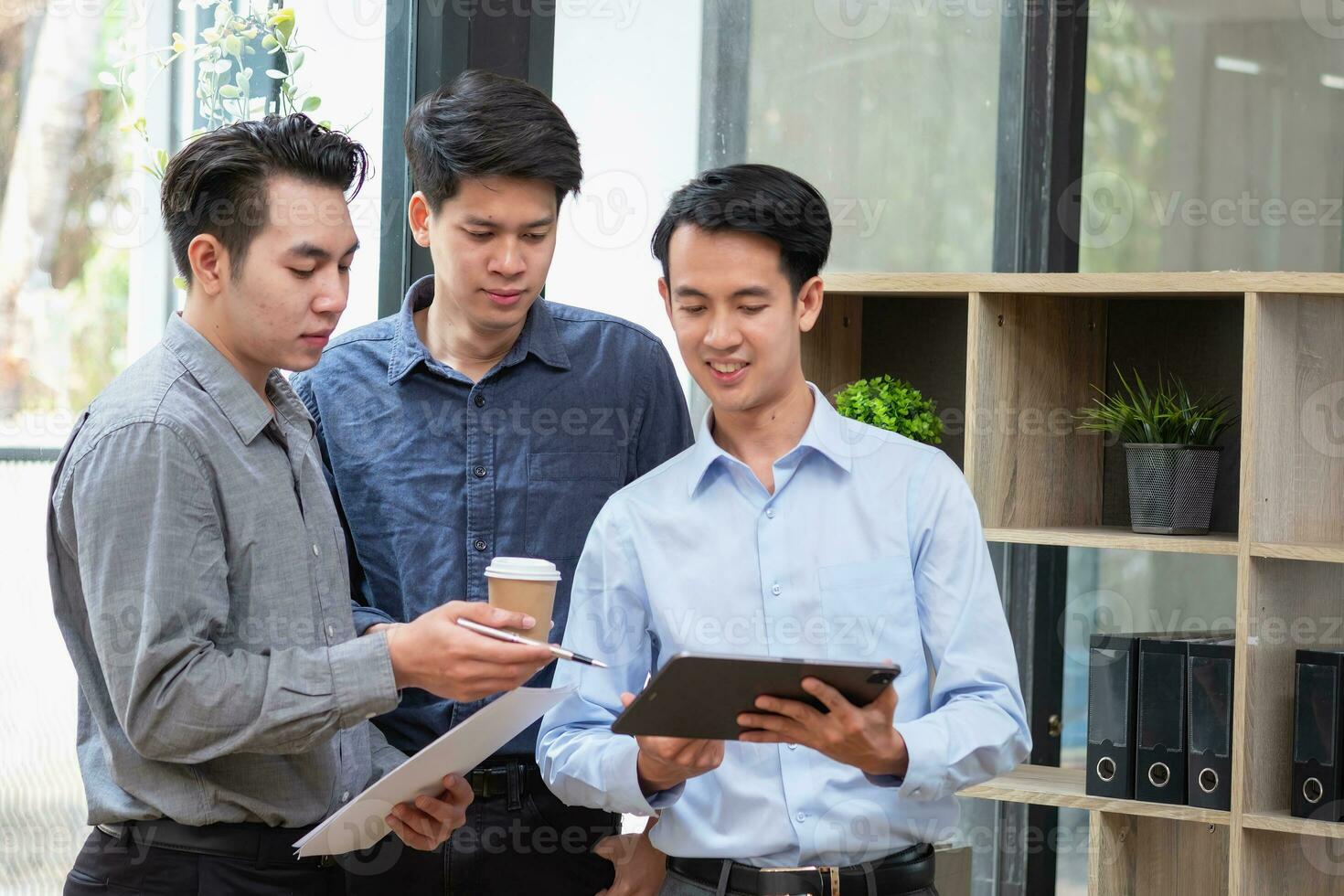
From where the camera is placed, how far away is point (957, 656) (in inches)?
70.9

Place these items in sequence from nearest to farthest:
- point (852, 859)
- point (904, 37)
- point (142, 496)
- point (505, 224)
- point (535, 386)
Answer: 1. point (142, 496)
2. point (852, 859)
3. point (505, 224)
4. point (535, 386)
5. point (904, 37)

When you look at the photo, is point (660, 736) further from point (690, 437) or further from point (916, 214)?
point (916, 214)

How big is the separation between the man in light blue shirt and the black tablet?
14 cm

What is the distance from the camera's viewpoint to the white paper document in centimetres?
162

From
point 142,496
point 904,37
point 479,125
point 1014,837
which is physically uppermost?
point 904,37

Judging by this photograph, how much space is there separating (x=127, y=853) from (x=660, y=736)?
0.62 m

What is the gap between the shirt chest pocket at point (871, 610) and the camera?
186 centimetres

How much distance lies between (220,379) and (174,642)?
32cm

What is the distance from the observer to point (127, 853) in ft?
5.52

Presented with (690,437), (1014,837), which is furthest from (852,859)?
(1014,837)

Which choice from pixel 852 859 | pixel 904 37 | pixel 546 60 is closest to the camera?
pixel 852 859

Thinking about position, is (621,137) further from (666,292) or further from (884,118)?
(666,292)

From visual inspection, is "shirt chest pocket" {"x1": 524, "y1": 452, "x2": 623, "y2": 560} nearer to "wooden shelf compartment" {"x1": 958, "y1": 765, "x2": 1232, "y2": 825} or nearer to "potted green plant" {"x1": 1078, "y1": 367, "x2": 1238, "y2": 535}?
"wooden shelf compartment" {"x1": 958, "y1": 765, "x2": 1232, "y2": 825}

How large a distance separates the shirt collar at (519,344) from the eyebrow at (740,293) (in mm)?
324
